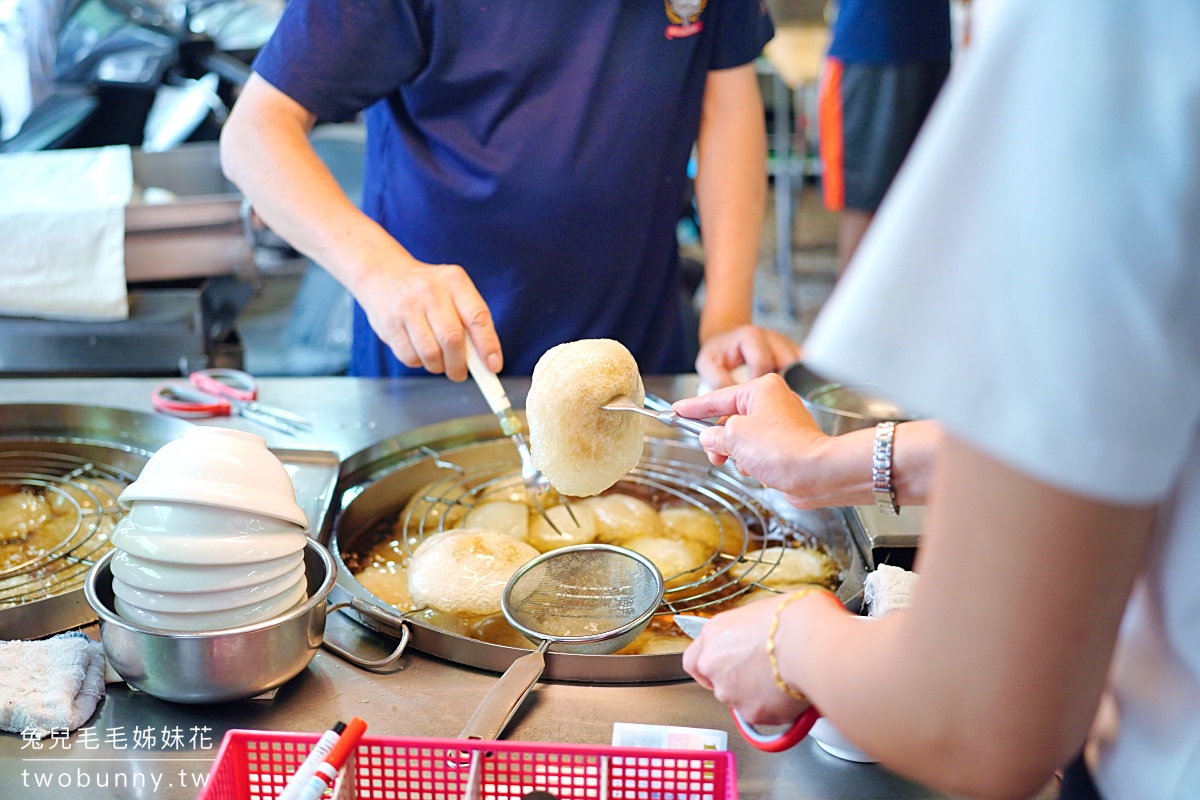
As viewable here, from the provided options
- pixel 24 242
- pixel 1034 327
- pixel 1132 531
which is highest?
A: pixel 1034 327

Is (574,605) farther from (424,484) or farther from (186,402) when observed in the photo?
(186,402)

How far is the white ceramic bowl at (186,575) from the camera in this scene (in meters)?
0.97

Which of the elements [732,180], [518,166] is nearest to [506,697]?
[518,166]

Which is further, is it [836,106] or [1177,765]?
[836,106]

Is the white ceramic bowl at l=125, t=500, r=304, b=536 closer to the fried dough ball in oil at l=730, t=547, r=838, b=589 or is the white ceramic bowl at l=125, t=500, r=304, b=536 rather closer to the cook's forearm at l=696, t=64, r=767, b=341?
the fried dough ball in oil at l=730, t=547, r=838, b=589

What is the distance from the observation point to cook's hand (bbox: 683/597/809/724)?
0.76m

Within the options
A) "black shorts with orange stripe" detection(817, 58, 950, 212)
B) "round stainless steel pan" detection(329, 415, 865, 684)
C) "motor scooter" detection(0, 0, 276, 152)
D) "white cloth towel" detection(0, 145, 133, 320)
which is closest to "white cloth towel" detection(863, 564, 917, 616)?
"round stainless steel pan" detection(329, 415, 865, 684)

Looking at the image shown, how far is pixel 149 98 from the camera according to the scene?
2.88 meters

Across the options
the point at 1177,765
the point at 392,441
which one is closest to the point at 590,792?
the point at 1177,765

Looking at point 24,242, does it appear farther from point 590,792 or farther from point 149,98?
point 590,792

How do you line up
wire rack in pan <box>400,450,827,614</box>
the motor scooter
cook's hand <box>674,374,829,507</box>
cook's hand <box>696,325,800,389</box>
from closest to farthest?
cook's hand <box>674,374,829,507</box>
wire rack in pan <box>400,450,827,614</box>
cook's hand <box>696,325,800,389</box>
the motor scooter

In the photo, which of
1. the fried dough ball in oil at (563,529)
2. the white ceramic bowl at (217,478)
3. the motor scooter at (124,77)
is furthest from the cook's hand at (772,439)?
the motor scooter at (124,77)

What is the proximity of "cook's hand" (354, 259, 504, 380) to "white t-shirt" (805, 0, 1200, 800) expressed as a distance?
916mm

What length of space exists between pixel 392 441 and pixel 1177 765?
124 centimetres
